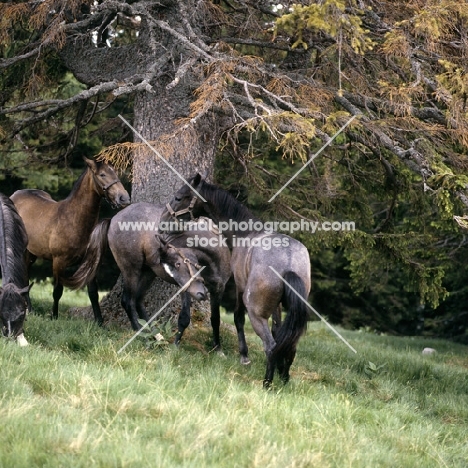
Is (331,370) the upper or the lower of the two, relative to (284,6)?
lower

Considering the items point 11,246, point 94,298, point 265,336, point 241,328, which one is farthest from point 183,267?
point 94,298

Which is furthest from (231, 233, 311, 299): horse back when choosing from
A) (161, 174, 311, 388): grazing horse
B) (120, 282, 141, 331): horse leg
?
(120, 282, 141, 331): horse leg

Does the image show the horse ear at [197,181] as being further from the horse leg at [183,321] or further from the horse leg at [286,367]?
the horse leg at [286,367]

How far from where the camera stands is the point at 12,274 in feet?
28.5

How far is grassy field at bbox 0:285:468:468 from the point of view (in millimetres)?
5555

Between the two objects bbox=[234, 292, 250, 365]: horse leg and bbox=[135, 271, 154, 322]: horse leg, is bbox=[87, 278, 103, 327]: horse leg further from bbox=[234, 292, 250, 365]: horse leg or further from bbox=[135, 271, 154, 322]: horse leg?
bbox=[234, 292, 250, 365]: horse leg

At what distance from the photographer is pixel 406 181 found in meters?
12.1

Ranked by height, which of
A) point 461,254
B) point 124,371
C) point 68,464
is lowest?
point 461,254

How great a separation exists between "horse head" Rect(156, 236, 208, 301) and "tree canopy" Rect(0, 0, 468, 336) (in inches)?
51.6

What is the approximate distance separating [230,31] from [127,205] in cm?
367

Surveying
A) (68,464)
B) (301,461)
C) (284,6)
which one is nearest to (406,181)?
(284,6)

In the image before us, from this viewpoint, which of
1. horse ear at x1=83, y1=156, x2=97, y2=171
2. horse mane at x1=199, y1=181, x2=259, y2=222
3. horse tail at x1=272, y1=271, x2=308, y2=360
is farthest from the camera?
horse ear at x1=83, y1=156, x2=97, y2=171

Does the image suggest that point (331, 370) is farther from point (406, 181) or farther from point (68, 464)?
point (68, 464)

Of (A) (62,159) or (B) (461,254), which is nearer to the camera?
(A) (62,159)
